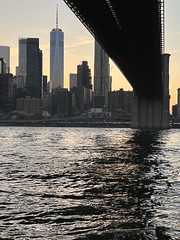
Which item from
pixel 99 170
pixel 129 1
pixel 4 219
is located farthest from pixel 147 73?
pixel 4 219

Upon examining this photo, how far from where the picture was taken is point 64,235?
30.6ft

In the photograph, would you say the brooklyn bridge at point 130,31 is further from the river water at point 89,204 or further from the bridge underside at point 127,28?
the river water at point 89,204

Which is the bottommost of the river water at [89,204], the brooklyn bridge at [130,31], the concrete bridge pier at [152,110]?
the river water at [89,204]

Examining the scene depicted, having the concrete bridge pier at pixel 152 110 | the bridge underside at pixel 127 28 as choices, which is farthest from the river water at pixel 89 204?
the concrete bridge pier at pixel 152 110

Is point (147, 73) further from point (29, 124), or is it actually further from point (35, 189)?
point (29, 124)

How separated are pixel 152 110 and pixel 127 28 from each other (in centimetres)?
7118

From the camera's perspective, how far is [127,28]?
→ 4116 cm

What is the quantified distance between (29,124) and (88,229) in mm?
190811

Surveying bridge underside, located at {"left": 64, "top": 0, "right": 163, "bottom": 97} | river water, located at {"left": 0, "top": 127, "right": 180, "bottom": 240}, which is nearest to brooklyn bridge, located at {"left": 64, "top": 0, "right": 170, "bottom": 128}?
bridge underside, located at {"left": 64, "top": 0, "right": 163, "bottom": 97}

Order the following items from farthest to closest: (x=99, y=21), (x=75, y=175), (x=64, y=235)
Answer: (x=99, y=21)
(x=75, y=175)
(x=64, y=235)

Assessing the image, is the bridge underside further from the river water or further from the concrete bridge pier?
the concrete bridge pier

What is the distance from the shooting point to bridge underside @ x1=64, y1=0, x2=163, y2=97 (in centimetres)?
3334

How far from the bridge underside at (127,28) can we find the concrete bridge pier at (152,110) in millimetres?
41307

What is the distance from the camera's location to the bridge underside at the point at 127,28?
3334 cm
